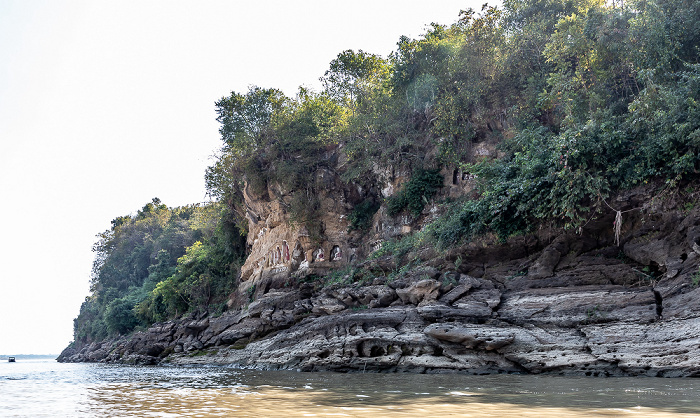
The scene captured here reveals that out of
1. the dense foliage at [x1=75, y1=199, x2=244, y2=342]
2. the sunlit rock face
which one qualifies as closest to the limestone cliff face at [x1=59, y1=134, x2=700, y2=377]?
the sunlit rock face

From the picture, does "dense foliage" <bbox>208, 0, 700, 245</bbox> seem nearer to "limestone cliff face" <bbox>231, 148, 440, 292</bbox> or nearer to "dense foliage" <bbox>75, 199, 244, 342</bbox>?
"limestone cliff face" <bbox>231, 148, 440, 292</bbox>

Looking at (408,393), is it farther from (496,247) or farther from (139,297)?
(139,297)

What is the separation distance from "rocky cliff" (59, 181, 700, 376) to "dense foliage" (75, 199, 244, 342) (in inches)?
570

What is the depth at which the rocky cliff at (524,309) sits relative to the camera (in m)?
11.3

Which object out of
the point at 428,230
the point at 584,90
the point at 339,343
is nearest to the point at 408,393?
the point at 339,343

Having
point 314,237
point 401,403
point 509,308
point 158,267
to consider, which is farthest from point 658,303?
point 158,267

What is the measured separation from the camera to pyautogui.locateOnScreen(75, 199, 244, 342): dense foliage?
3572 centimetres

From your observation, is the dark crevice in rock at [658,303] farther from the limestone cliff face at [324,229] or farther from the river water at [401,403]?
the limestone cliff face at [324,229]

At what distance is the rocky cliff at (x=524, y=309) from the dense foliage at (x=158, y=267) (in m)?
14.5

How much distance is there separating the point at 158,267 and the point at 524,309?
43.1 meters

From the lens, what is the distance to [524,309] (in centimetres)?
1382

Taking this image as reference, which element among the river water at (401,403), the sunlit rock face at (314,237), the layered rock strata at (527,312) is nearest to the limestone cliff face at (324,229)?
the sunlit rock face at (314,237)

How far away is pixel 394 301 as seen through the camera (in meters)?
17.5

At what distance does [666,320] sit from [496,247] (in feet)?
20.2
